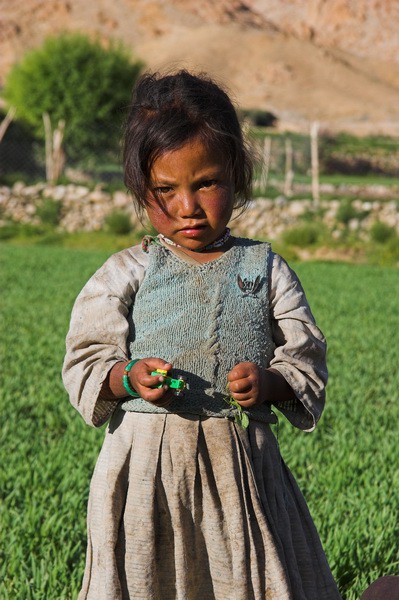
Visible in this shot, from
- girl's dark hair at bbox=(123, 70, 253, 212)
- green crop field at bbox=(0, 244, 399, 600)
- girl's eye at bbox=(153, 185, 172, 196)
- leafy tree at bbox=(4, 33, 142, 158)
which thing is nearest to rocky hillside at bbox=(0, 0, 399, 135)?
leafy tree at bbox=(4, 33, 142, 158)

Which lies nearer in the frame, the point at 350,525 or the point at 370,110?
the point at 350,525

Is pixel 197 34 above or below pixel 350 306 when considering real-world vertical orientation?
above

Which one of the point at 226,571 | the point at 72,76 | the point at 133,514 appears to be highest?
the point at 72,76

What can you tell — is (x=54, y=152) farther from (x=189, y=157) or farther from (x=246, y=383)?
(x=246, y=383)

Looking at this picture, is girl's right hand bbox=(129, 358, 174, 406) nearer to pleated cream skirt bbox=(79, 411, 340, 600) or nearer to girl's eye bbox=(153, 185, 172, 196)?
pleated cream skirt bbox=(79, 411, 340, 600)

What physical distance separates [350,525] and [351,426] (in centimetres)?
168

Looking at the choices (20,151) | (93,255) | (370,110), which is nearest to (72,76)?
(20,151)

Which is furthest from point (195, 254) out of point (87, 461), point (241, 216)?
point (241, 216)

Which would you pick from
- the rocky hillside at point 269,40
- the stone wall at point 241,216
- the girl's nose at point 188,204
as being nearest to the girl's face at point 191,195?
the girl's nose at point 188,204

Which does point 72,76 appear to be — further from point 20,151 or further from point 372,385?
point 372,385

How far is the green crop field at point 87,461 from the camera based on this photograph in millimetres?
3012

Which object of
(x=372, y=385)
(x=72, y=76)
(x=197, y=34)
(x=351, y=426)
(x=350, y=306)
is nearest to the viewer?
(x=351, y=426)

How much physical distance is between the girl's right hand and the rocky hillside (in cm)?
7195

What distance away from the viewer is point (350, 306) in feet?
34.5
